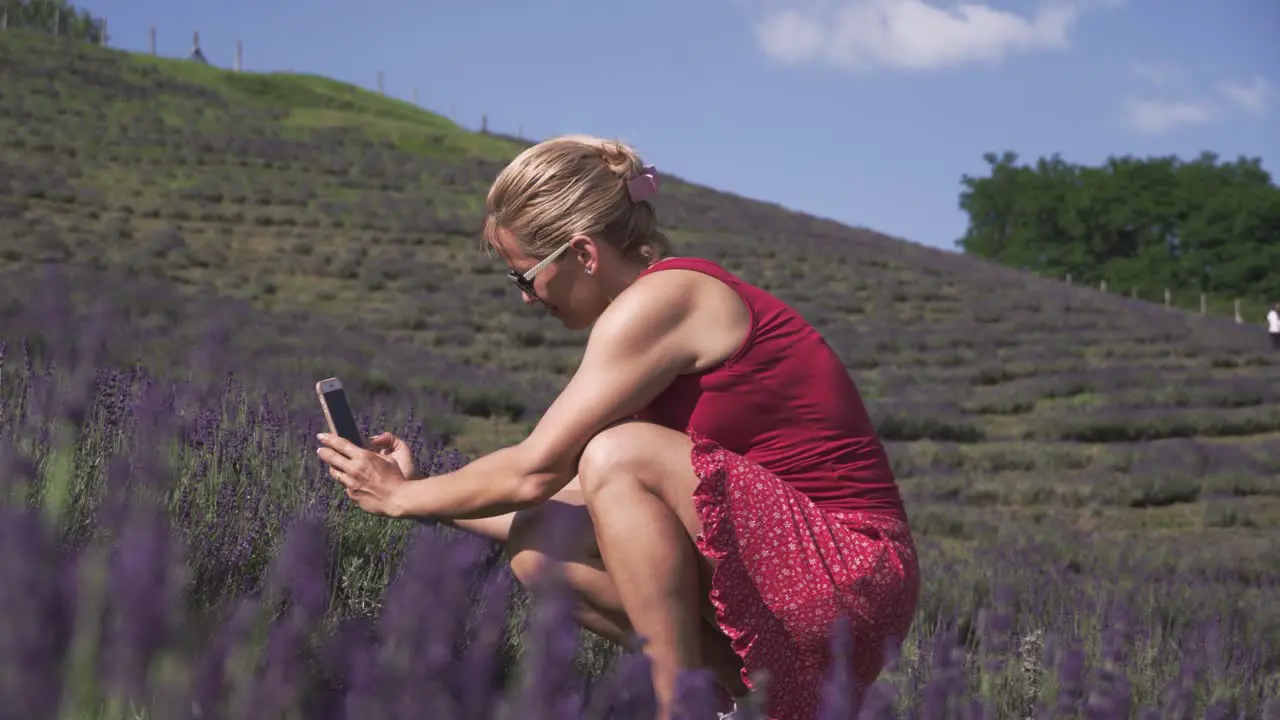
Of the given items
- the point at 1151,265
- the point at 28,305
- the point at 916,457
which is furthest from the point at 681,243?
the point at 1151,265

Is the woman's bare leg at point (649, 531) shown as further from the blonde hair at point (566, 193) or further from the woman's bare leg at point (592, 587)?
the blonde hair at point (566, 193)

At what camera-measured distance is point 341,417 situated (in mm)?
2645

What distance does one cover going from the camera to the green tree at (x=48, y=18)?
4869 centimetres

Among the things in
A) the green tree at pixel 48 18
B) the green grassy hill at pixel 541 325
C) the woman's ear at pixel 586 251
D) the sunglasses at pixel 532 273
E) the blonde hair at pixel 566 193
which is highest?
the green tree at pixel 48 18

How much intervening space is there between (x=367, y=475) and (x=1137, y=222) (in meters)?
64.4

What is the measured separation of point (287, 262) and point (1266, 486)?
47.6 feet

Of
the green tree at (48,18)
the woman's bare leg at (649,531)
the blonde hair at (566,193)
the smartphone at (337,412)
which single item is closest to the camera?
the woman's bare leg at (649,531)

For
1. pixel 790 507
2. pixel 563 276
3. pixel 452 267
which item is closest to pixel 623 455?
pixel 790 507

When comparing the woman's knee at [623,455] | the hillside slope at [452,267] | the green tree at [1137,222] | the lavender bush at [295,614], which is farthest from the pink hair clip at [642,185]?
the green tree at [1137,222]

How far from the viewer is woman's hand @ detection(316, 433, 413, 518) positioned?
2.44m

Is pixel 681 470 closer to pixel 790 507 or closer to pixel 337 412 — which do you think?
pixel 790 507

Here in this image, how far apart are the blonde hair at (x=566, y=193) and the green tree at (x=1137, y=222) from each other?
54967 millimetres

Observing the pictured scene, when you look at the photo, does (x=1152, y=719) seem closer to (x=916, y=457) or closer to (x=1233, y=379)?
(x=916, y=457)

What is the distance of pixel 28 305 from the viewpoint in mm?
9625
